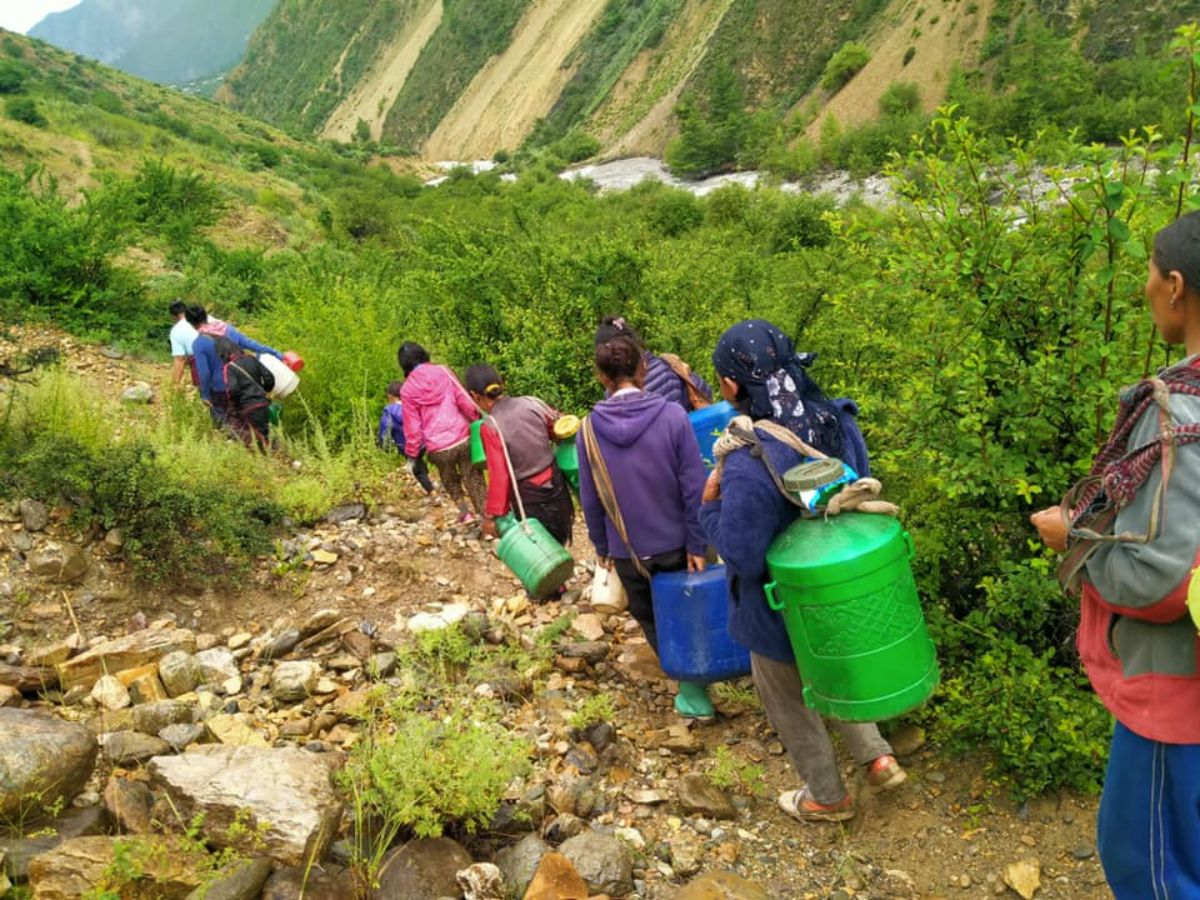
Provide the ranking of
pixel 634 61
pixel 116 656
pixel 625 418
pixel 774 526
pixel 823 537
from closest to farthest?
pixel 823 537
pixel 774 526
pixel 625 418
pixel 116 656
pixel 634 61

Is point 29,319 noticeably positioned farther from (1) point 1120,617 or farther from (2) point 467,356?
(1) point 1120,617

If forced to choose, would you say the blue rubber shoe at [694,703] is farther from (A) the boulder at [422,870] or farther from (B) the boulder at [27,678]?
(B) the boulder at [27,678]

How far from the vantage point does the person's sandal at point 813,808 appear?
2.72 metres

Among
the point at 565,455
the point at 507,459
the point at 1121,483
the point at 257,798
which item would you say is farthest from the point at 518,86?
the point at 1121,483

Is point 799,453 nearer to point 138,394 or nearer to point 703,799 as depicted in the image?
point 703,799

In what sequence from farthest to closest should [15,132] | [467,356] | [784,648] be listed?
[15,132], [467,356], [784,648]

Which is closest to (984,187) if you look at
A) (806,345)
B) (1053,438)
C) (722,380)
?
(1053,438)

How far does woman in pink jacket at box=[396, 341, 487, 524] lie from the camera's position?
492cm

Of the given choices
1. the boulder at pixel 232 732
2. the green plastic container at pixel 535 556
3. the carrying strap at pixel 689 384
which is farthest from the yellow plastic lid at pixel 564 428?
the boulder at pixel 232 732

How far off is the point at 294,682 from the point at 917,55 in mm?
41866

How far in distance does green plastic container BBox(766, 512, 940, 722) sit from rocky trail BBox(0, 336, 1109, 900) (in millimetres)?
684

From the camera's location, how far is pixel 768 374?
244 centimetres

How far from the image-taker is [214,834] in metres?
2.29

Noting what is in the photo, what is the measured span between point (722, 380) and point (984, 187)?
115cm
